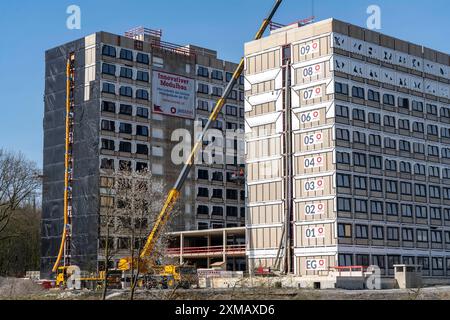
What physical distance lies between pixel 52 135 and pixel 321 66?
50.1m

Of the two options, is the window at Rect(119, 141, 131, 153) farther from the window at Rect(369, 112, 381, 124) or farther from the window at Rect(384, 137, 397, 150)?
the window at Rect(384, 137, 397, 150)

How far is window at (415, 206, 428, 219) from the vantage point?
109938 millimetres

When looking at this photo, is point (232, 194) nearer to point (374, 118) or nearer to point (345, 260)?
point (374, 118)

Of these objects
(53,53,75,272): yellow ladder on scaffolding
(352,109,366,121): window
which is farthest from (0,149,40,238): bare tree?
(352,109,366,121): window

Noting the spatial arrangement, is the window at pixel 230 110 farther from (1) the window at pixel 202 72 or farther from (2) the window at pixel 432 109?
(2) the window at pixel 432 109

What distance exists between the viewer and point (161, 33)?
135375 millimetres

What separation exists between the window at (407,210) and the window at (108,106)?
48.0 m

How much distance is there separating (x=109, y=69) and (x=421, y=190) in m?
51.7

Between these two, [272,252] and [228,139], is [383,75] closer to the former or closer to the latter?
[272,252]

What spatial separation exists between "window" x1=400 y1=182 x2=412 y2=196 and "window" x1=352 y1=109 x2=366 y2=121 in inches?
457

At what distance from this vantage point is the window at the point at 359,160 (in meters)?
102

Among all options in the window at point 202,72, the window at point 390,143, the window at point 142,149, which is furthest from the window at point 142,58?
the window at point 390,143
